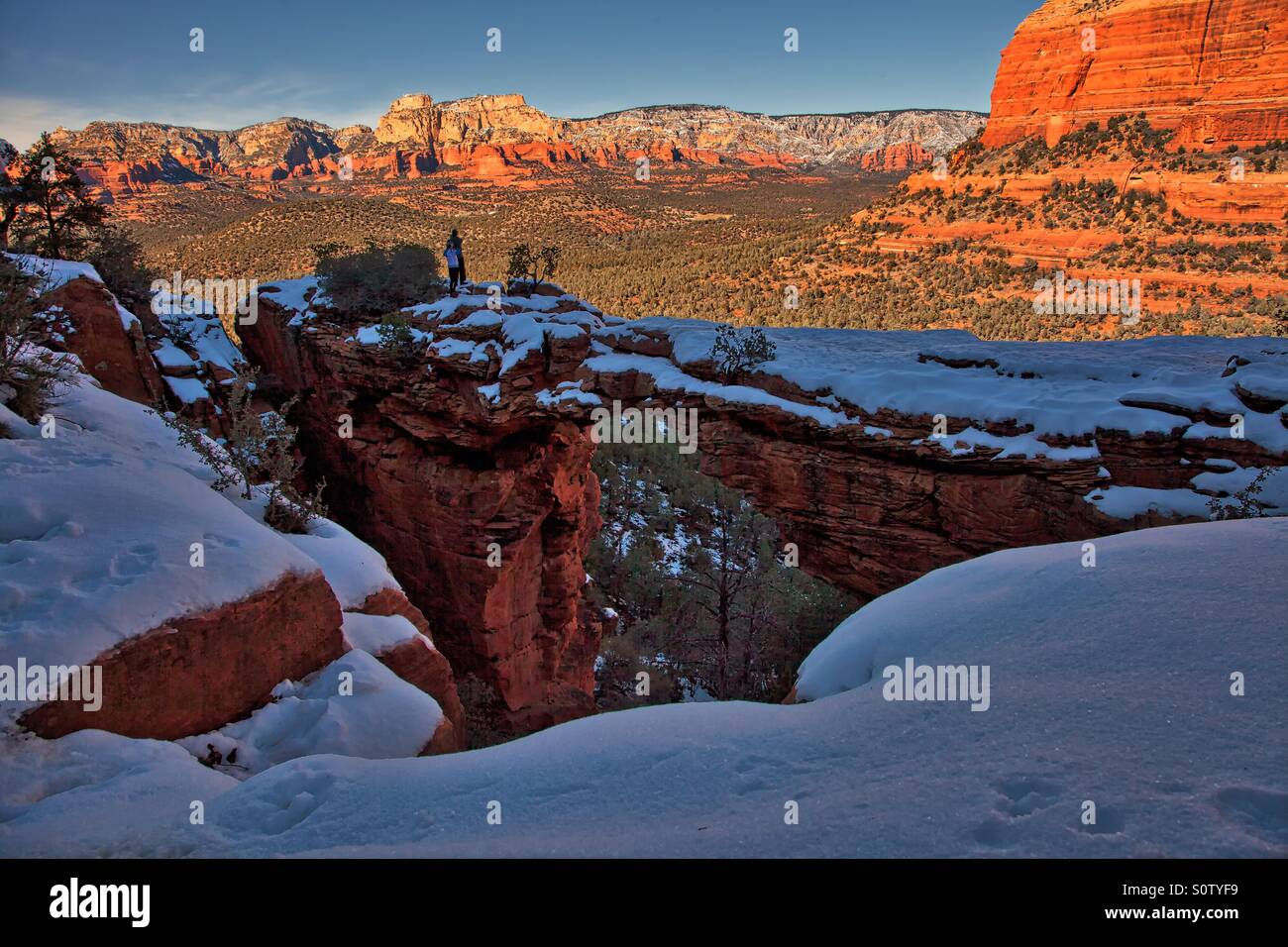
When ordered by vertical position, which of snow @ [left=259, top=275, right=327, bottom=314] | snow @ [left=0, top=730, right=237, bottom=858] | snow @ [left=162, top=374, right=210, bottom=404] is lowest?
snow @ [left=0, top=730, right=237, bottom=858]

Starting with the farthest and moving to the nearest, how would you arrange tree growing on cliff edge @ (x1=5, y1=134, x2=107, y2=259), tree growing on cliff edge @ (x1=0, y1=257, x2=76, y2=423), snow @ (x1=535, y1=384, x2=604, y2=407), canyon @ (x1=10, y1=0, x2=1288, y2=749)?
1. tree growing on cliff edge @ (x1=5, y1=134, x2=107, y2=259)
2. snow @ (x1=535, y1=384, x2=604, y2=407)
3. canyon @ (x1=10, y1=0, x2=1288, y2=749)
4. tree growing on cliff edge @ (x1=0, y1=257, x2=76, y2=423)

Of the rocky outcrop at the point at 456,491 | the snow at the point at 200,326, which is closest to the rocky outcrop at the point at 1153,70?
the rocky outcrop at the point at 456,491

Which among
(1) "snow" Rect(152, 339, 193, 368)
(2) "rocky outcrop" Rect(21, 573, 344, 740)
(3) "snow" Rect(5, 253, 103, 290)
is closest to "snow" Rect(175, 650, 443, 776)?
(2) "rocky outcrop" Rect(21, 573, 344, 740)

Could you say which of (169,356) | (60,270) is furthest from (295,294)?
(60,270)

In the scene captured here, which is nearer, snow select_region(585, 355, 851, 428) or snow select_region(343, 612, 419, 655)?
snow select_region(343, 612, 419, 655)

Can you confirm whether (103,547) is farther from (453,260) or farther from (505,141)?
(505,141)

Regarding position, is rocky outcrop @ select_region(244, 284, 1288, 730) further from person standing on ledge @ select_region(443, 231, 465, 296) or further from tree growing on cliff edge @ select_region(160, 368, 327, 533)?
tree growing on cliff edge @ select_region(160, 368, 327, 533)

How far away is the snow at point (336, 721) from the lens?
3.58 meters

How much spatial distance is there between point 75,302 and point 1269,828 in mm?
11951

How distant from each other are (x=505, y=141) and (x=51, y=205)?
93.9 metres

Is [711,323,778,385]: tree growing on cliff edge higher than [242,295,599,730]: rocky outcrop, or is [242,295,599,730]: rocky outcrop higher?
[711,323,778,385]: tree growing on cliff edge

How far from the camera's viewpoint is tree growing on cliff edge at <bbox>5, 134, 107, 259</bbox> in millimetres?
11961

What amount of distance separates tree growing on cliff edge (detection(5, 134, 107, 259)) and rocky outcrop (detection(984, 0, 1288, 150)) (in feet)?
132
